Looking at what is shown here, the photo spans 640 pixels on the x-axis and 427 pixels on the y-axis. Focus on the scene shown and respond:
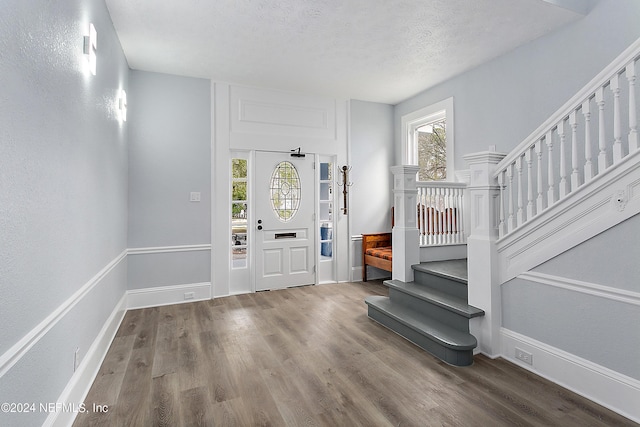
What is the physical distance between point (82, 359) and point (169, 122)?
2.87 meters

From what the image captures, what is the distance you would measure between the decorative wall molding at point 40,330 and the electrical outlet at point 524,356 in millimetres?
2917

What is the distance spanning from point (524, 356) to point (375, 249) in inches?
109

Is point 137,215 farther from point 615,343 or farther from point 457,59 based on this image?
point 615,343

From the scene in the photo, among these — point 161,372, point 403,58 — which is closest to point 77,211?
point 161,372

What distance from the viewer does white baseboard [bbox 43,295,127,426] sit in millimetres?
1693

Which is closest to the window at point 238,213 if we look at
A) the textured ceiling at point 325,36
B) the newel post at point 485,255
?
the textured ceiling at point 325,36

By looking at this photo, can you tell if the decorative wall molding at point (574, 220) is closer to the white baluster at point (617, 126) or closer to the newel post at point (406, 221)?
the white baluster at point (617, 126)

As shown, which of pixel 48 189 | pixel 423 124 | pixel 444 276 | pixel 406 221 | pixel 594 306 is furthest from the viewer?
pixel 423 124

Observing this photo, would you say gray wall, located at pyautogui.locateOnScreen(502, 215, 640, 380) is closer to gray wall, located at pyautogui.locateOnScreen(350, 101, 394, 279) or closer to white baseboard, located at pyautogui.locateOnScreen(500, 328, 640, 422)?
white baseboard, located at pyautogui.locateOnScreen(500, 328, 640, 422)

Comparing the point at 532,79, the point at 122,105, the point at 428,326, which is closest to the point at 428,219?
the point at 428,326

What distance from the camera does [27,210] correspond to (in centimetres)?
133

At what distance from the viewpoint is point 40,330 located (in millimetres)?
1424

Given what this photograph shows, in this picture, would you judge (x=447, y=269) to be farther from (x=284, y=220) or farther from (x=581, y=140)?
(x=284, y=220)

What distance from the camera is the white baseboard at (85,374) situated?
1693 millimetres
